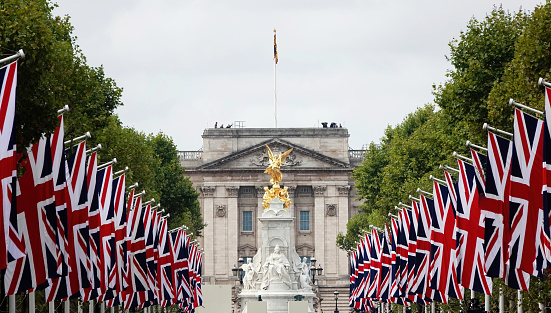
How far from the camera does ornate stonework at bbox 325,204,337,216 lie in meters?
178

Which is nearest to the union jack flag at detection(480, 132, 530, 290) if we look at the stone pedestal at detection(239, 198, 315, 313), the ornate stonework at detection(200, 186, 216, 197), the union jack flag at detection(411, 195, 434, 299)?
the union jack flag at detection(411, 195, 434, 299)

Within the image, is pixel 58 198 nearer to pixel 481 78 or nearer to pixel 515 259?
pixel 515 259

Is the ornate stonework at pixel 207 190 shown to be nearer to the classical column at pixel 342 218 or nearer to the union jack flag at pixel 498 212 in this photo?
the classical column at pixel 342 218

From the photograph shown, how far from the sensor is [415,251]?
59969 mm

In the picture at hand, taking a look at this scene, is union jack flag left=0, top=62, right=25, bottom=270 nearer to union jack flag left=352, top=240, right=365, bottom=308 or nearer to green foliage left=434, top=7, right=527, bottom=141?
green foliage left=434, top=7, right=527, bottom=141

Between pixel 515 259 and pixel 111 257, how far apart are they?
64.1 feet

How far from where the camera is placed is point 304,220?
17838cm

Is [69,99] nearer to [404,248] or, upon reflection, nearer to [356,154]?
[404,248]

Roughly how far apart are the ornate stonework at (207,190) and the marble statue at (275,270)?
60.3m

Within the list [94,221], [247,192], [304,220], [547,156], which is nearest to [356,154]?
[304,220]

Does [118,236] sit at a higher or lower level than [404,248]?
lower

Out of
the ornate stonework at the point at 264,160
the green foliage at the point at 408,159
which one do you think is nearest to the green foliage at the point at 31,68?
the green foliage at the point at 408,159

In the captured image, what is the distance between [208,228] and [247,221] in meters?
5.48

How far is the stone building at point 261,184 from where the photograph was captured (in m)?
176
